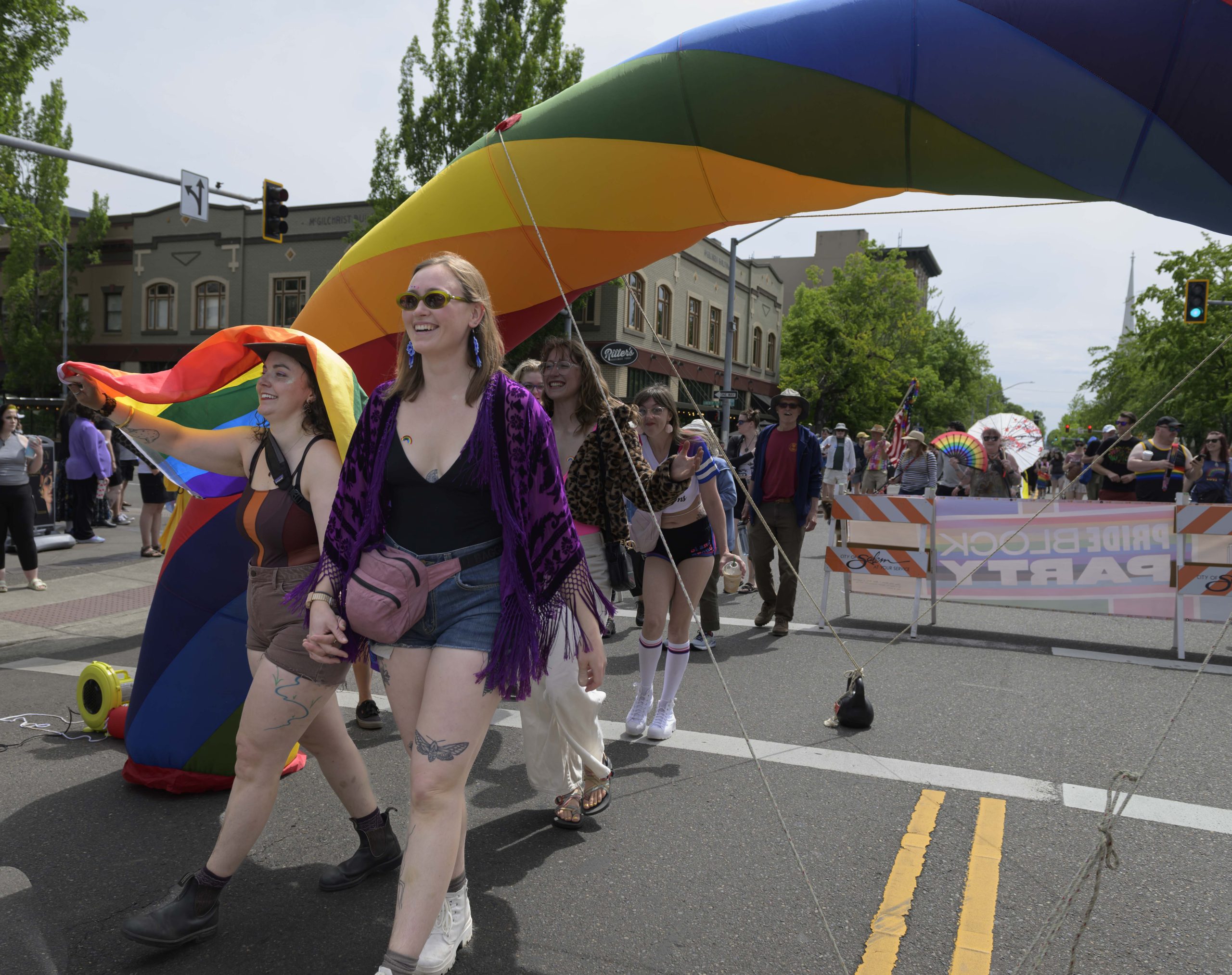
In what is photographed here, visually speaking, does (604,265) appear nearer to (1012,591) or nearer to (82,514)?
(1012,591)

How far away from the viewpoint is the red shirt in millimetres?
7672

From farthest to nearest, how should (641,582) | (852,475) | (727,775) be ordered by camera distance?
(852,475)
(641,582)
(727,775)

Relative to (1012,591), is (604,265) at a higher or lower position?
higher

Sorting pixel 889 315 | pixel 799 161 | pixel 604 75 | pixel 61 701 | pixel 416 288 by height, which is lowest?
pixel 61 701

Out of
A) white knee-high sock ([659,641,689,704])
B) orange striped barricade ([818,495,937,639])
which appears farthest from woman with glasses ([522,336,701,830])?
orange striped barricade ([818,495,937,639])

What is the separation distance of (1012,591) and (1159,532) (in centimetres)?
123

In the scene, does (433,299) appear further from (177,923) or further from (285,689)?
(177,923)

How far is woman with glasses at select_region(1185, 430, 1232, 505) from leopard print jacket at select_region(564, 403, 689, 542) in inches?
385

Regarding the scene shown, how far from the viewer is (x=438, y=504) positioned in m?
2.38

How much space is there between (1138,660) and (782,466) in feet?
10.2

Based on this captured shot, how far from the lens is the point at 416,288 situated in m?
2.43

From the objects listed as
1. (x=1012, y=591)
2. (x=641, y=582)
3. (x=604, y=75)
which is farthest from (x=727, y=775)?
(x=1012, y=591)

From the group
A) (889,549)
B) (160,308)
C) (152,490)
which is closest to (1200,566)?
(889,549)

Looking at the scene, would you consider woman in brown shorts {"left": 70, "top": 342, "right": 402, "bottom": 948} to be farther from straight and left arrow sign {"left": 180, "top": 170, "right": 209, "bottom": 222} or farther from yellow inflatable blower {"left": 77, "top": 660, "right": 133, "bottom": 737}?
straight and left arrow sign {"left": 180, "top": 170, "right": 209, "bottom": 222}
